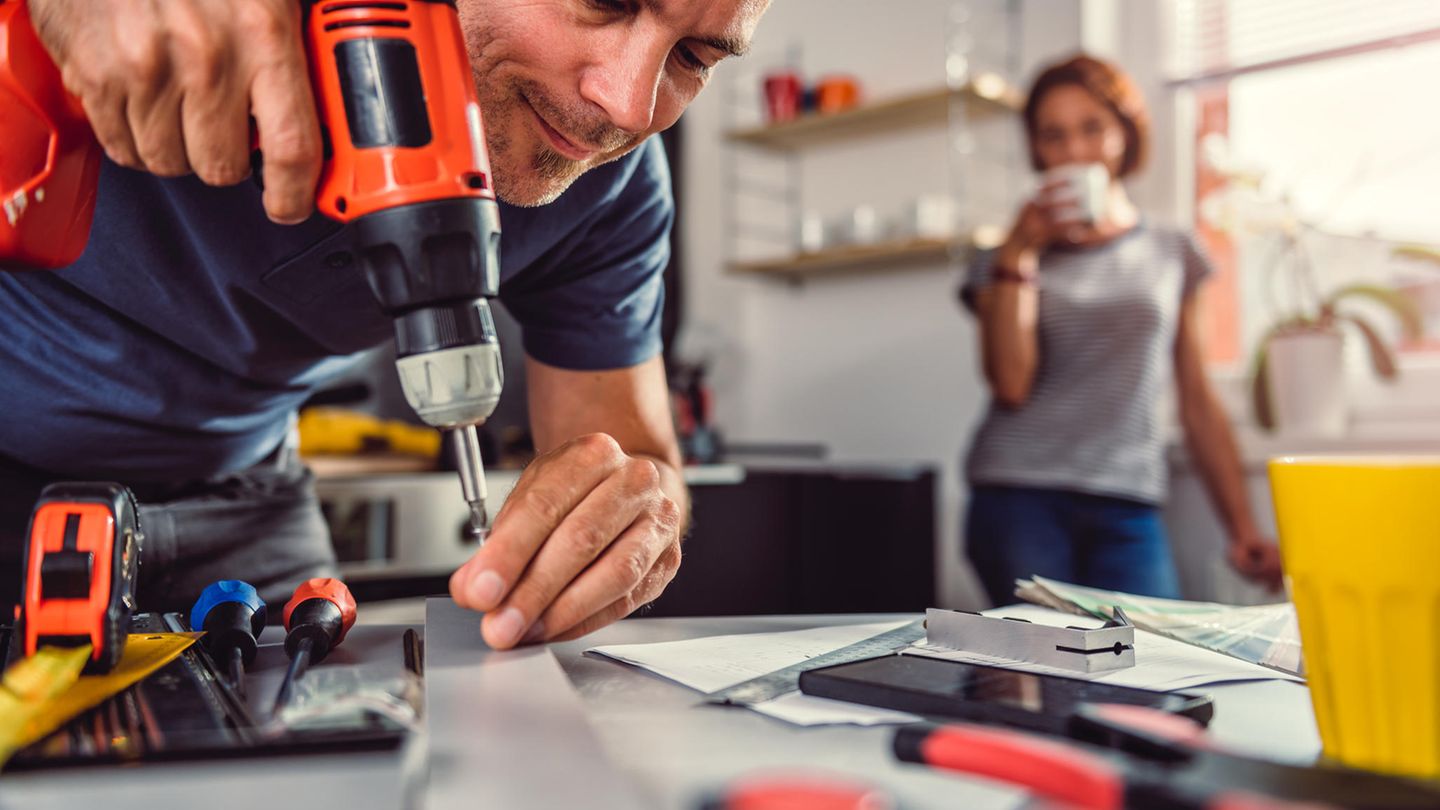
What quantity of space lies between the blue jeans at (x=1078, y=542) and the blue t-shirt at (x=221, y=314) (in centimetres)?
114

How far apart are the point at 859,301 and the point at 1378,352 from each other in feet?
4.04

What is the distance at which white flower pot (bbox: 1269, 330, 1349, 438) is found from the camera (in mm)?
2131

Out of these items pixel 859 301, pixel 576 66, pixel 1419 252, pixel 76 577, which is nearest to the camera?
pixel 76 577

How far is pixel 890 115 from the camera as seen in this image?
2709 mm

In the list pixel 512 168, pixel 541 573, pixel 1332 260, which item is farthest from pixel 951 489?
pixel 541 573

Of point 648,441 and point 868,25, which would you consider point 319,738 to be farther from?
point 868,25

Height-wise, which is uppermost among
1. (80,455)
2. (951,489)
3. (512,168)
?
(512,168)

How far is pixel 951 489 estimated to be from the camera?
274 centimetres

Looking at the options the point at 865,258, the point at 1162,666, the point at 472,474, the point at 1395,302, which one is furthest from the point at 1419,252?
the point at 472,474

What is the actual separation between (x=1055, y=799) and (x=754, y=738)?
171 millimetres

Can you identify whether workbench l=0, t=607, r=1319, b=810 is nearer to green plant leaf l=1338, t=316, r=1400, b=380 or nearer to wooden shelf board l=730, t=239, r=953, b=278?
green plant leaf l=1338, t=316, r=1400, b=380

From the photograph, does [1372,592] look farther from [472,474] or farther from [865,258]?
[865,258]

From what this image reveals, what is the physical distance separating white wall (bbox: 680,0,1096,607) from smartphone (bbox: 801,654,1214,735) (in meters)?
1.82

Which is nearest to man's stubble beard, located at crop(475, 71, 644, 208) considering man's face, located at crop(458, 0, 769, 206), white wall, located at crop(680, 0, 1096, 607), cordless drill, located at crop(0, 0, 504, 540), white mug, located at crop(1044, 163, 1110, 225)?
man's face, located at crop(458, 0, 769, 206)
